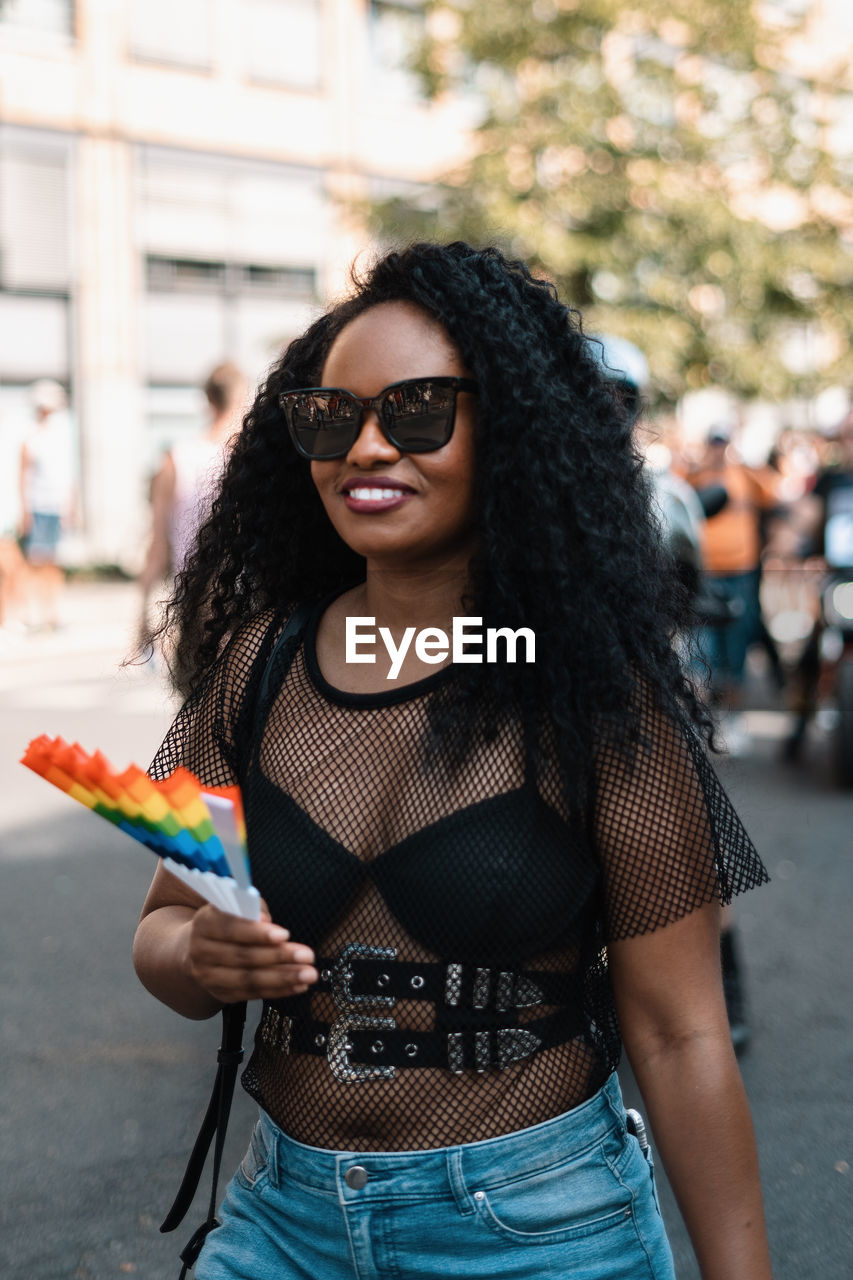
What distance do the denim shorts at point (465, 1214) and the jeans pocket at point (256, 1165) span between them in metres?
0.02

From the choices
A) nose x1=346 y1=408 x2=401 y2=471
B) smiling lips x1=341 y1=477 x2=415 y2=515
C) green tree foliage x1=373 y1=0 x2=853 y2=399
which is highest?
green tree foliage x1=373 y1=0 x2=853 y2=399

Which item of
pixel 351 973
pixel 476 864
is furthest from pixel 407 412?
pixel 351 973

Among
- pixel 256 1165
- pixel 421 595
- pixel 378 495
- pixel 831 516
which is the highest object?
pixel 378 495

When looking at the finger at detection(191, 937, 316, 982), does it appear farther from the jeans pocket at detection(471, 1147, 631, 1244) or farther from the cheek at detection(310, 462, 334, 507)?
the cheek at detection(310, 462, 334, 507)

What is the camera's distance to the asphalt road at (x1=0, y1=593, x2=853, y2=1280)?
3.07 meters

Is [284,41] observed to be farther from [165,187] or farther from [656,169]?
[656,169]

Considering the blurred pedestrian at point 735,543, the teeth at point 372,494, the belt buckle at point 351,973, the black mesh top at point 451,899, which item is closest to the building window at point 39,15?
the blurred pedestrian at point 735,543

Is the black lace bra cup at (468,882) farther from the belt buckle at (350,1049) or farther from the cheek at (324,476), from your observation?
the cheek at (324,476)

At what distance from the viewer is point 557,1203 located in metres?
1.52

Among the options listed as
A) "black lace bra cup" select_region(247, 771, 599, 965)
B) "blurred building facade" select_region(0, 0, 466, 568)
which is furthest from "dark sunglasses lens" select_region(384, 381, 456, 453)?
"blurred building facade" select_region(0, 0, 466, 568)

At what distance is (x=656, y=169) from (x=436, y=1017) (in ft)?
56.6

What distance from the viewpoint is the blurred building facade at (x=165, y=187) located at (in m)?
20.2

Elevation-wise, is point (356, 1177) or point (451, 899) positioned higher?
point (451, 899)

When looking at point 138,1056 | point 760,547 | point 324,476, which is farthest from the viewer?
point 760,547
